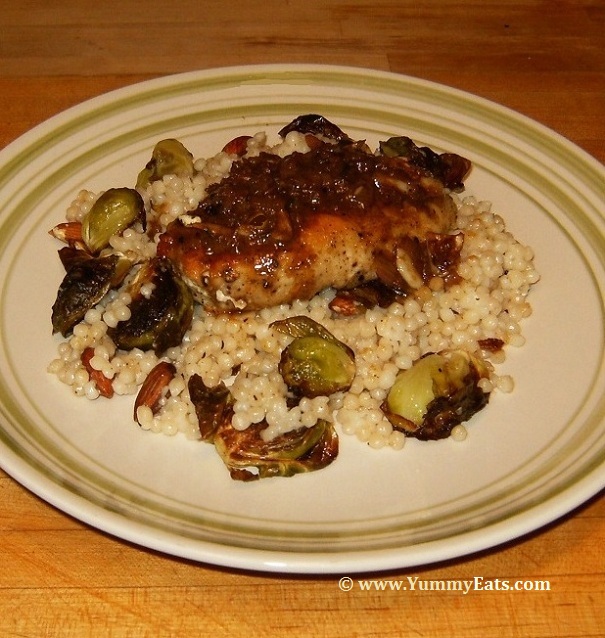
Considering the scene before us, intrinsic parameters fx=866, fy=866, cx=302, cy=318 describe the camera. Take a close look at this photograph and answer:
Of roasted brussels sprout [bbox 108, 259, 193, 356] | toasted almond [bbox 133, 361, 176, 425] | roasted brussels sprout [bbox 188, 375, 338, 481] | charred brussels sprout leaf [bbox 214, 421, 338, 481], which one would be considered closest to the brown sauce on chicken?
roasted brussels sprout [bbox 108, 259, 193, 356]

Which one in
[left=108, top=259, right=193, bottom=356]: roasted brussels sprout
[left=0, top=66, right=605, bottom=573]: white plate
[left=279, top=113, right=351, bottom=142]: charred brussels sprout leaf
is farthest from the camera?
[left=279, top=113, right=351, bottom=142]: charred brussels sprout leaf

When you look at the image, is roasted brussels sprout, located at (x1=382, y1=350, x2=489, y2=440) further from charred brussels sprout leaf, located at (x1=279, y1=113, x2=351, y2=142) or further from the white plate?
charred brussels sprout leaf, located at (x1=279, y1=113, x2=351, y2=142)

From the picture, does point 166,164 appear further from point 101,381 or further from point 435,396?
point 435,396

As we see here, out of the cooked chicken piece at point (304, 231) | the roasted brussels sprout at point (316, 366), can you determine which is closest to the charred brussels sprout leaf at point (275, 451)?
the roasted brussels sprout at point (316, 366)

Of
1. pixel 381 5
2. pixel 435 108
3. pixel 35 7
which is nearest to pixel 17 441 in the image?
pixel 435 108

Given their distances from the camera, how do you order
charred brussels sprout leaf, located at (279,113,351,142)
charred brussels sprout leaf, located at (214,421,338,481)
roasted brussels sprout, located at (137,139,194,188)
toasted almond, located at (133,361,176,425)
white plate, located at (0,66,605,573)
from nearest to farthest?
white plate, located at (0,66,605,573) → charred brussels sprout leaf, located at (214,421,338,481) → toasted almond, located at (133,361,176,425) → roasted brussels sprout, located at (137,139,194,188) → charred brussels sprout leaf, located at (279,113,351,142)

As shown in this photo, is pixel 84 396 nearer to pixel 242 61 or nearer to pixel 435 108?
pixel 435 108
